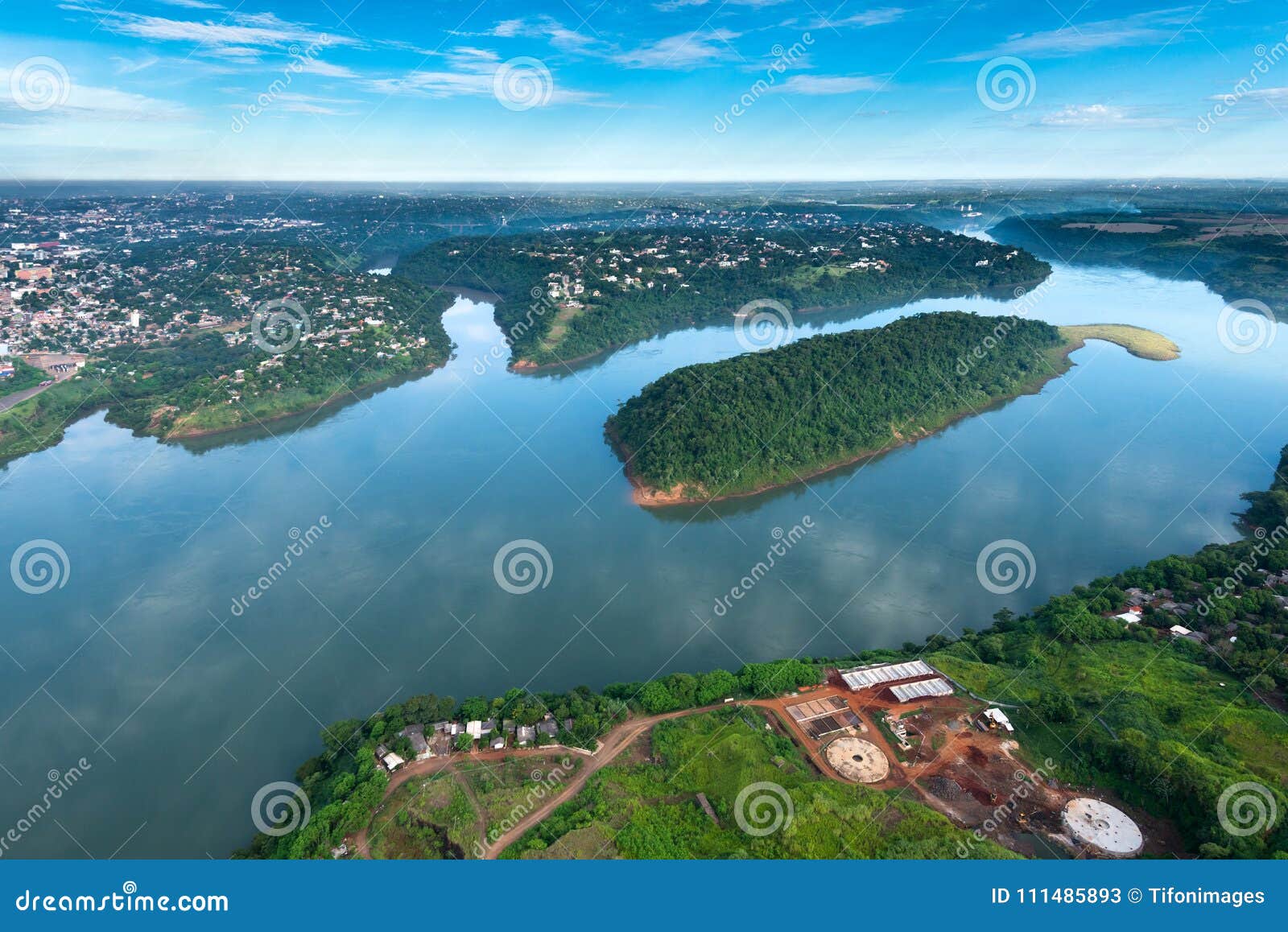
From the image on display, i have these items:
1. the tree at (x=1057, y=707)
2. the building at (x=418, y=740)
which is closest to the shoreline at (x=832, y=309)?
the building at (x=418, y=740)

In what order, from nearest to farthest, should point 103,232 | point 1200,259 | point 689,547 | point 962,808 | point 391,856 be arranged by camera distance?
point 391,856 → point 962,808 → point 689,547 → point 1200,259 → point 103,232

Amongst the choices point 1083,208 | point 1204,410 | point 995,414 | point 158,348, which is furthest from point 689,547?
point 1083,208

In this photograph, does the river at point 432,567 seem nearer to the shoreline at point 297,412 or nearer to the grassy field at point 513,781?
the shoreline at point 297,412

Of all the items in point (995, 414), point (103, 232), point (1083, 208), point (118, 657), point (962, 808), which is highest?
point (1083, 208)

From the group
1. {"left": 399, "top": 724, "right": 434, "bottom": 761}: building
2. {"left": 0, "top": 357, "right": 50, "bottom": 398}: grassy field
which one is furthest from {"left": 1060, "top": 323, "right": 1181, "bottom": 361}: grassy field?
{"left": 0, "top": 357, "right": 50, "bottom": 398}: grassy field

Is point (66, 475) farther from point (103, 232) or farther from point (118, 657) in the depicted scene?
point (103, 232)

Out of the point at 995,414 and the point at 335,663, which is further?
the point at 995,414
